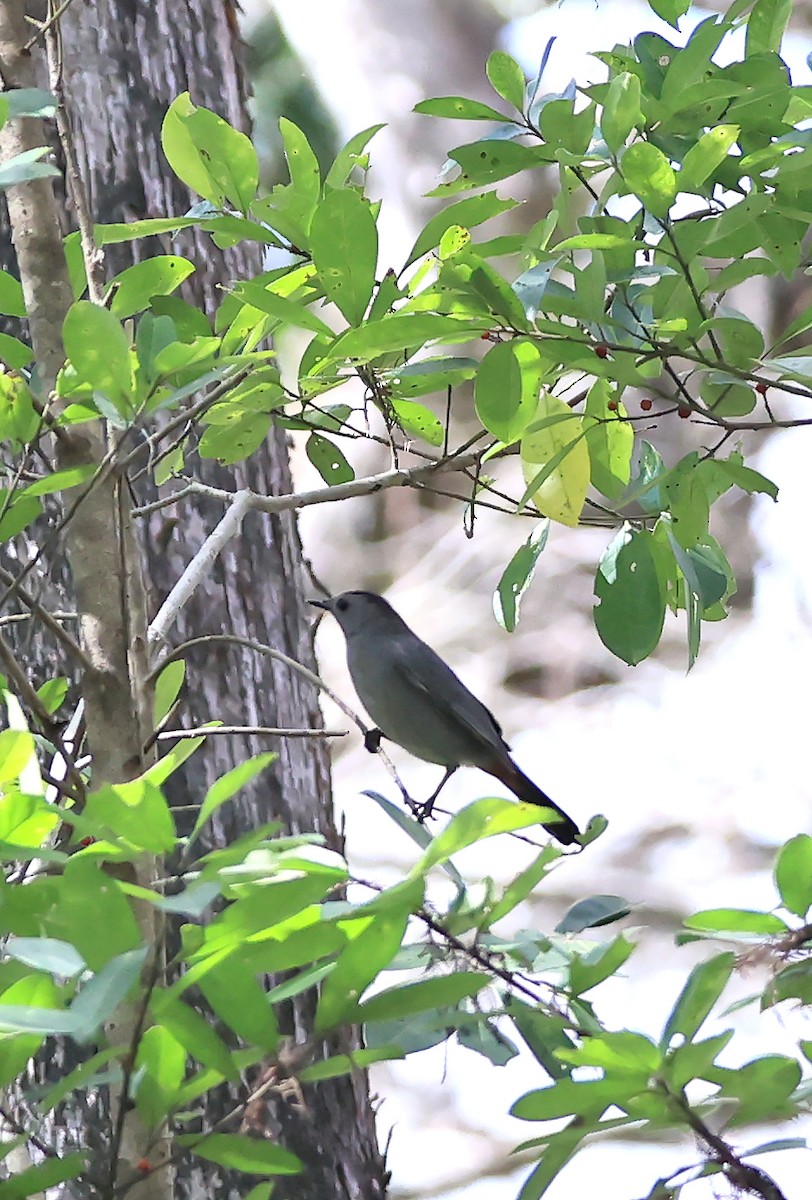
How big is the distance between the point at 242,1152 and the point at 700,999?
0.27 m

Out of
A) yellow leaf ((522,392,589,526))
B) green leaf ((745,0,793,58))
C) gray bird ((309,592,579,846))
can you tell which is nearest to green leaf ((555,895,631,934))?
yellow leaf ((522,392,589,526))

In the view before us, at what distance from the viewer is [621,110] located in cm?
103

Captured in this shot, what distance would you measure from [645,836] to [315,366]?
23.6 feet

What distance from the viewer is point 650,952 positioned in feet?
24.8

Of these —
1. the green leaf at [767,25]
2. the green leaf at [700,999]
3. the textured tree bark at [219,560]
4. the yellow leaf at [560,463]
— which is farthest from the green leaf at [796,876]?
the textured tree bark at [219,560]

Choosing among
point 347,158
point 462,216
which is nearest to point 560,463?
Answer: point 462,216

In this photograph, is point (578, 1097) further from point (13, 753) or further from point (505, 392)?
point (505, 392)

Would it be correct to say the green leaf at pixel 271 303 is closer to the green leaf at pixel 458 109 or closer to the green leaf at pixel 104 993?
the green leaf at pixel 458 109

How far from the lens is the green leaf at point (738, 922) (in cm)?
85

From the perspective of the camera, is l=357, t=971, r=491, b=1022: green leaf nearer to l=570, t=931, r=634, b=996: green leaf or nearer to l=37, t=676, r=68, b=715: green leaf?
l=570, t=931, r=634, b=996: green leaf

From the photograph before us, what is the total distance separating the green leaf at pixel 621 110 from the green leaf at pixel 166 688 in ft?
1.77

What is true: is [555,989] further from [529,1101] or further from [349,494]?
[349,494]

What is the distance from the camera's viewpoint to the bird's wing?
2607mm

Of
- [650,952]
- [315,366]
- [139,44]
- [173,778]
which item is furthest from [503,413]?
[650,952]
